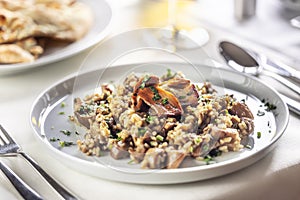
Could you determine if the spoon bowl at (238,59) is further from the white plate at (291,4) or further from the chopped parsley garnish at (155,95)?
the white plate at (291,4)

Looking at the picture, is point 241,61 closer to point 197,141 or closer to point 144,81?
point 144,81

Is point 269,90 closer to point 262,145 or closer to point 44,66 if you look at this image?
point 262,145

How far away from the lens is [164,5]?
1826 mm

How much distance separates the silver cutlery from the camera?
34.7 inches

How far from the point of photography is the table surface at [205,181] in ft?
3.00

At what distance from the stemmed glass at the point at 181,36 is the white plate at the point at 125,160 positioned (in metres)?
0.27

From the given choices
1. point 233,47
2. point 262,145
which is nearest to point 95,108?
point 262,145

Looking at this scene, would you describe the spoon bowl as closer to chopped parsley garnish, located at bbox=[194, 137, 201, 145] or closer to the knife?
the knife

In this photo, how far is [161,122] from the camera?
0.98 metres

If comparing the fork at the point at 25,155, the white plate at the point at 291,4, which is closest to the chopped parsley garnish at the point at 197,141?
the fork at the point at 25,155

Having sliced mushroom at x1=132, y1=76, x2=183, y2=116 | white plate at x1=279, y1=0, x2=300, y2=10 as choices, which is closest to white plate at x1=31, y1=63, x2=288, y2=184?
sliced mushroom at x1=132, y1=76, x2=183, y2=116

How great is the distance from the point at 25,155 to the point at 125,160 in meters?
0.18

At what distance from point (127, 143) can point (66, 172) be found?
0.11 m

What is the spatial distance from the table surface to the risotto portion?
0.05 metres
